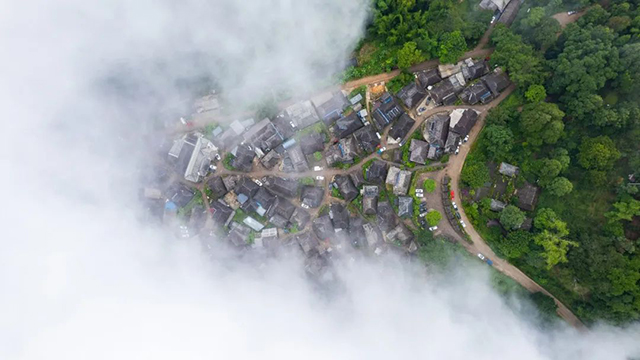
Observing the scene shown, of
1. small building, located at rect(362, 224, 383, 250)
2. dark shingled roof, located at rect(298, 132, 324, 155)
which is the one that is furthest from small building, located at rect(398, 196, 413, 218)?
dark shingled roof, located at rect(298, 132, 324, 155)

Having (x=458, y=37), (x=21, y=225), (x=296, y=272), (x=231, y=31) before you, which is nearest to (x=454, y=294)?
(x=296, y=272)

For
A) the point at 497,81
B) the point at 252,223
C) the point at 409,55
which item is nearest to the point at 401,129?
the point at 409,55

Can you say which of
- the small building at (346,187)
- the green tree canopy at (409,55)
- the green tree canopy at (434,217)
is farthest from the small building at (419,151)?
the green tree canopy at (409,55)

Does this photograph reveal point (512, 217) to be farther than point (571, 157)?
Yes

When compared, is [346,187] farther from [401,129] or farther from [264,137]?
[264,137]

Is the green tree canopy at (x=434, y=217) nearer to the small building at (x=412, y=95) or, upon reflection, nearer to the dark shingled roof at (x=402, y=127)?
the dark shingled roof at (x=402, y=127)

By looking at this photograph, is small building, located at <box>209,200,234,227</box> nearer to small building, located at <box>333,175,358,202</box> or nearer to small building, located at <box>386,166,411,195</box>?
small building, located at <box>333,175,358,202</box>
